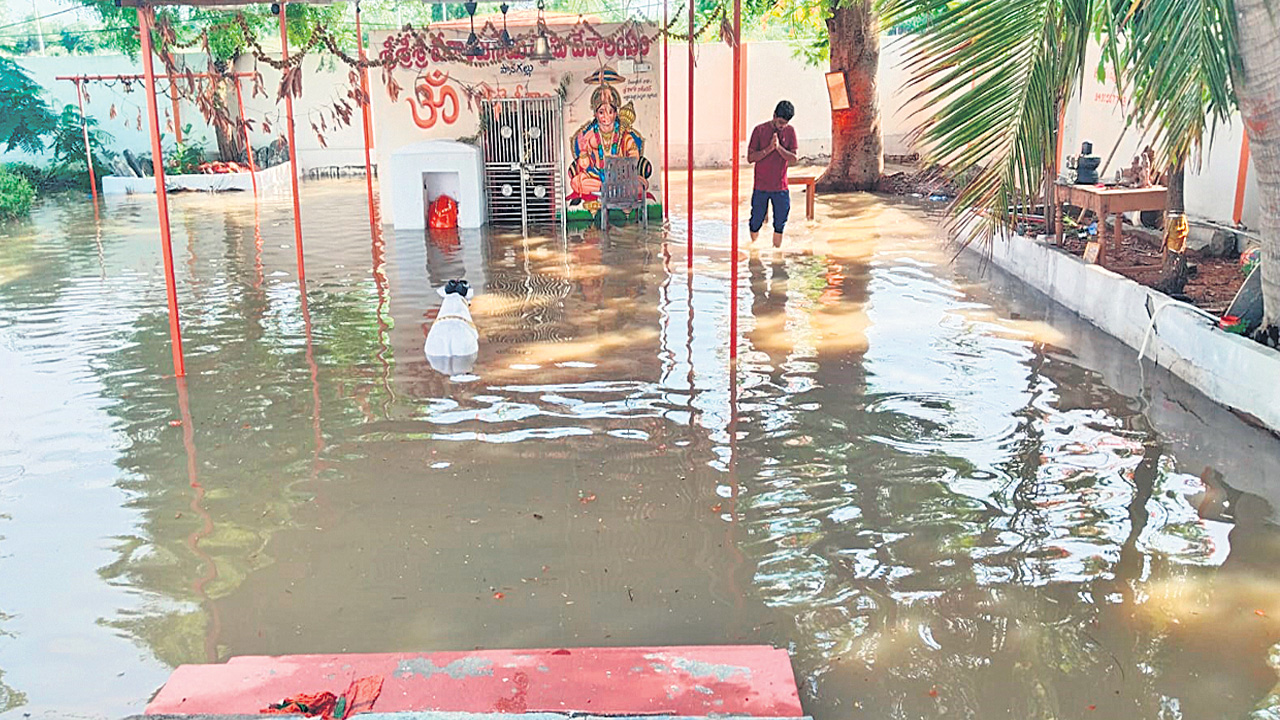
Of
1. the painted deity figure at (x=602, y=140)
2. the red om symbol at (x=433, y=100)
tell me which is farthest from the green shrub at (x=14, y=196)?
the painted deity figure at (x=602, y=140)

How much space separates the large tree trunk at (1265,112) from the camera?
18.4ft

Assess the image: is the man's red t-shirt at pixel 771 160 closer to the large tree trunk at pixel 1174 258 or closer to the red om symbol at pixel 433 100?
the large tree trunk at pixel 1174 258

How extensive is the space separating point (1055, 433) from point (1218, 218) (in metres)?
5.68

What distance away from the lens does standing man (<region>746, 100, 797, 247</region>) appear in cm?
1236

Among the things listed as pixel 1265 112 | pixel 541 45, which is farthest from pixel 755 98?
pixel 1265 112

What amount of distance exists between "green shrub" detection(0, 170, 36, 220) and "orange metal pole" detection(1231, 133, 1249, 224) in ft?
55.7

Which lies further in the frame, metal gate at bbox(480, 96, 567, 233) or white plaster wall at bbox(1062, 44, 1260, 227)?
metal gate at bbox(480, 96, 567, 233)

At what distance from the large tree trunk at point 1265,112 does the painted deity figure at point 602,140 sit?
945 cm

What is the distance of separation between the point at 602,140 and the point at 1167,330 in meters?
9.00

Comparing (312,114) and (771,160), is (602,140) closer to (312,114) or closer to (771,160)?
(771,160)

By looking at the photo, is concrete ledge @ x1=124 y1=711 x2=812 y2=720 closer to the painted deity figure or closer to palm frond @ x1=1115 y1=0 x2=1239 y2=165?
palm frond @ x1=1115 y1=0 x2=1239 y2=165

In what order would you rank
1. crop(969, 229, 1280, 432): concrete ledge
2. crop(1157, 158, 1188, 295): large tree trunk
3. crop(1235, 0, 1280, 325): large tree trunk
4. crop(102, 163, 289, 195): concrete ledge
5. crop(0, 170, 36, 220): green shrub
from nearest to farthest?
1. crop(1235, 0, 1280, 325): large tree trunk
2. crop(969, 229, 1280, 432): concrete ledge
3. crop(1157, 158, 1188, 295): large tree trunk
4. crop(0, 170, 36, 220): green shrub
5. crop(102, 163, 289, 195): concrete ledge

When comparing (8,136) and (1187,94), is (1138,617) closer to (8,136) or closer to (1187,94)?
(1187,94)

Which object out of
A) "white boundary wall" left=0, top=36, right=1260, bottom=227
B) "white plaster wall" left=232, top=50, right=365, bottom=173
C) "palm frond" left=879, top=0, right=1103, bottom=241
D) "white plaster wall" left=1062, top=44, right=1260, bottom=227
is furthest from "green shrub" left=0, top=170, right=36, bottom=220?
"palm frond" left=879, top=0, right=1103, bottom=241
